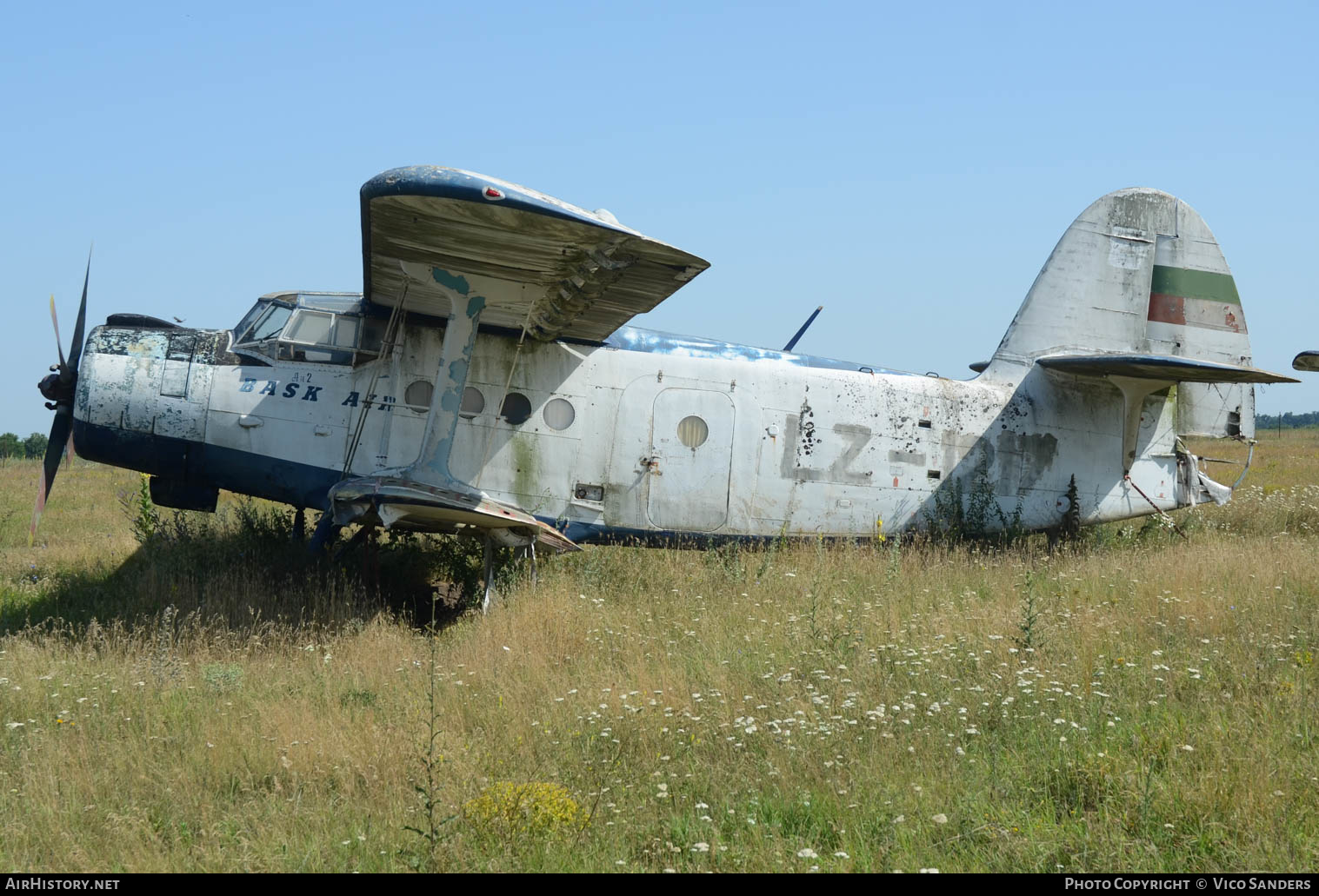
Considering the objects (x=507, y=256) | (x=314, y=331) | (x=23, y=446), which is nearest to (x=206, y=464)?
(x=314, y=331)

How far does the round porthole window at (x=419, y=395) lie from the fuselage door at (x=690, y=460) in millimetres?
2282

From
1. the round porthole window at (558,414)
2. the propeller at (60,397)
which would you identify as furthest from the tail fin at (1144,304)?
the propeller at (60,397)

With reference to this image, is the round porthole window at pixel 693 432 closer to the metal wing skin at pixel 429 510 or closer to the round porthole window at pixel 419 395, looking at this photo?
the metal wing skin at pixel 429 510

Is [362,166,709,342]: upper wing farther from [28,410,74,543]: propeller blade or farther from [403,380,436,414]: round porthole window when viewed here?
[28,410,74,543]: propeller blade

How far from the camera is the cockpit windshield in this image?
9.52 metres

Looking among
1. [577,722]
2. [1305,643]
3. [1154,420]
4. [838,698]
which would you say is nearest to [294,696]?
[577,722]

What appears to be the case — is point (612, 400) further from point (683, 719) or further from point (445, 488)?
point (683, 719)

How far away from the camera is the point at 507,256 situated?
8.16 m

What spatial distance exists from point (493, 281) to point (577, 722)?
423cm

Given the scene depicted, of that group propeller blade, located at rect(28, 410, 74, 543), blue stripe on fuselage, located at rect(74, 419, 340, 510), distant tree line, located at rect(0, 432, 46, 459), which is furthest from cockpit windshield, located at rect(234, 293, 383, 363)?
distant tree line, located at rect(0, 432, 46, 459)

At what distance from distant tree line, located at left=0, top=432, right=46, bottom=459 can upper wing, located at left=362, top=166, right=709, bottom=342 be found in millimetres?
35017

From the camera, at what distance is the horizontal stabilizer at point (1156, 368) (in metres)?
→ 10.0

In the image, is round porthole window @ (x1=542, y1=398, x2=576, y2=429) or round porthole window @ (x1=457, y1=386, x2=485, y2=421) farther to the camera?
round porthole window @ (x1=542, y1=398, x2=576, y2=429)

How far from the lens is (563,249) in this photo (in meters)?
7.95
